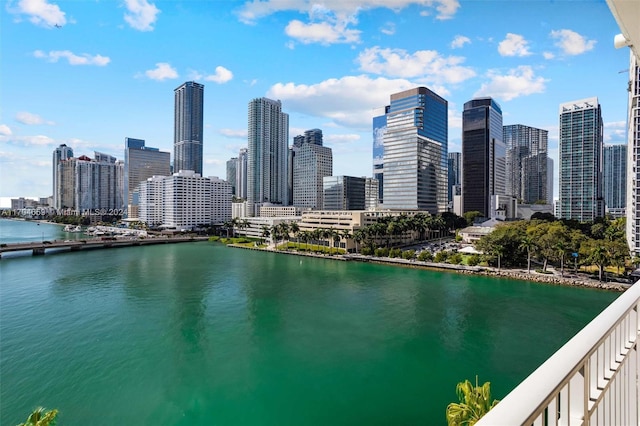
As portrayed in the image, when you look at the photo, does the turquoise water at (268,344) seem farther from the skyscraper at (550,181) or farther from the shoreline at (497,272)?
the skyscraper at (550,181)

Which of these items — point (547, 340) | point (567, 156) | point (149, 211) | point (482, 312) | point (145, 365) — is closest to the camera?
point (145, 365)

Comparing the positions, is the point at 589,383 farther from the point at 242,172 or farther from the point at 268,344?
the point at 242,172

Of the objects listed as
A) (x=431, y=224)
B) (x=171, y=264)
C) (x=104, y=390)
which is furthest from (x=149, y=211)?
(x=104, y=390)

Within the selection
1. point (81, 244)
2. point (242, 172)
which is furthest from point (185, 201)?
point (242, 172)

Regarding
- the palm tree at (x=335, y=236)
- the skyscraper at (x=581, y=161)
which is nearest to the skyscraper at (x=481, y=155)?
the skyscraper at (x=581, y=161)

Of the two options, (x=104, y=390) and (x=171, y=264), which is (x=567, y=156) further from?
(x=104, y=390)

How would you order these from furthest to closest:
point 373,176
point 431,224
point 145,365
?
point 373,176 < point 431,224 < point 145,365

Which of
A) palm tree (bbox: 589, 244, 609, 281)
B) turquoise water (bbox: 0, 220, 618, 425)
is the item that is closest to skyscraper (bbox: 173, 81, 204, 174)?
turquoise water (bbox: 0, 220, 618, 425)
